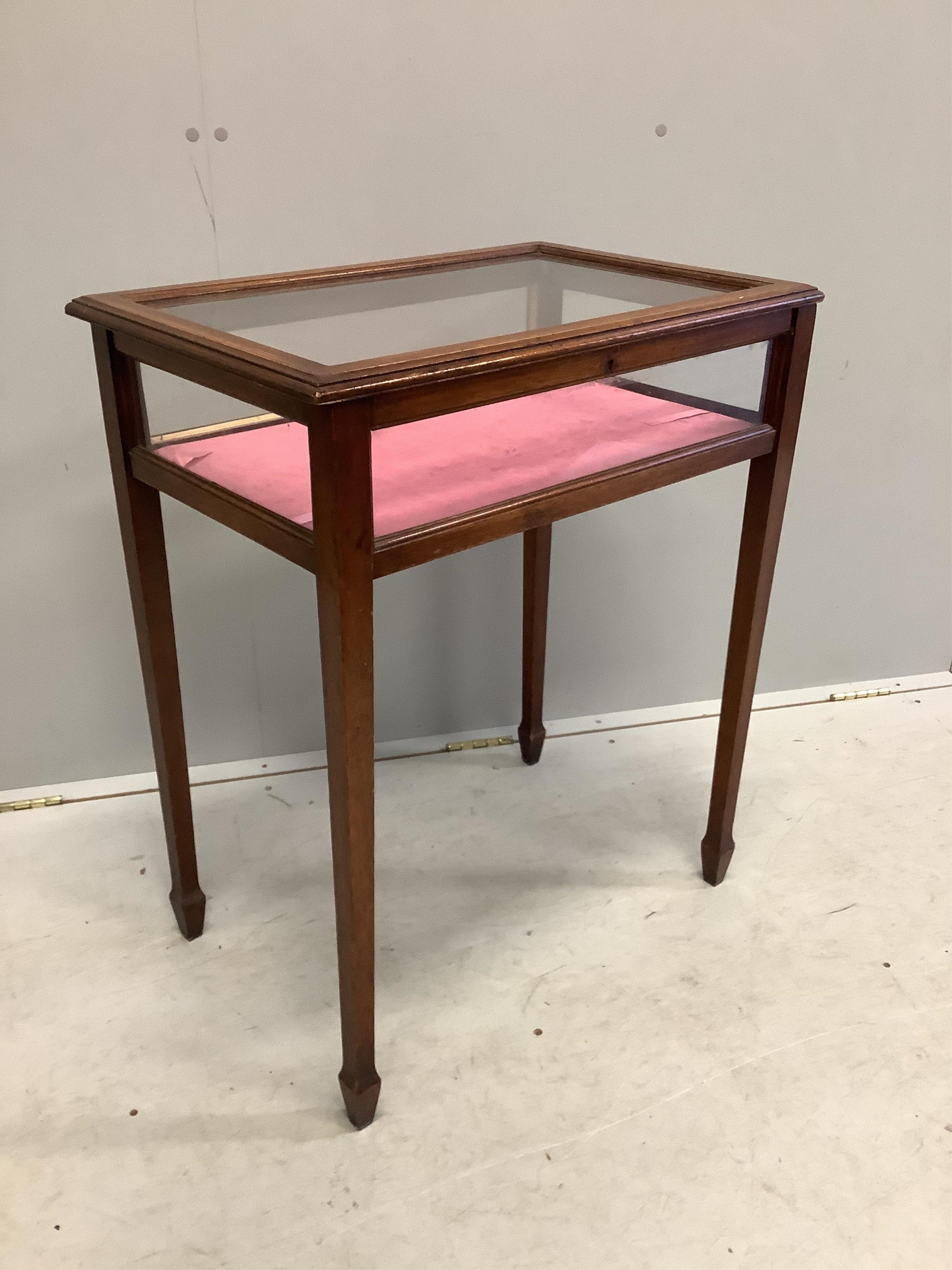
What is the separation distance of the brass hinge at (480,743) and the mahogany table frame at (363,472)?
44 cm

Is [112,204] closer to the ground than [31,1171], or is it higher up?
A: higher up

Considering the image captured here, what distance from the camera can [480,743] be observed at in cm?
184

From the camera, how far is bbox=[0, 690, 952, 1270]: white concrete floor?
3.51ft

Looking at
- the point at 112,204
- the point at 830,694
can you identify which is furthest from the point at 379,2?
the point at 830,694

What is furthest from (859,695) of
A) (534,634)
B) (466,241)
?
(466,241)

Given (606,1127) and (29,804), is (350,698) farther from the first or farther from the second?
(29,804)

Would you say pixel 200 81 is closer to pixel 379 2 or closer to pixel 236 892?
pixel 379 2

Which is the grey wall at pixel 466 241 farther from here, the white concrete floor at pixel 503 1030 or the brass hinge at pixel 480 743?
the white concrete floor at pixel 503 1030

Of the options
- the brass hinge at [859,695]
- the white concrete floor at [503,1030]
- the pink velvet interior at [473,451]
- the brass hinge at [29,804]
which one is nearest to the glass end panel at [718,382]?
the pink velvet interior at [473,451]

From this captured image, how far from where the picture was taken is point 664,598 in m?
1.86

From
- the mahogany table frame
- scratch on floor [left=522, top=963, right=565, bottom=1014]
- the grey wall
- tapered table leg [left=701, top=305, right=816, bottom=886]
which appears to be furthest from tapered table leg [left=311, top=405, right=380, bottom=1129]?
the grey wall

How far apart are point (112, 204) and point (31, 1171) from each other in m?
1.12

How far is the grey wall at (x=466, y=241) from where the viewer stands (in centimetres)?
137

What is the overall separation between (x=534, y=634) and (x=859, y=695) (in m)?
0.71
